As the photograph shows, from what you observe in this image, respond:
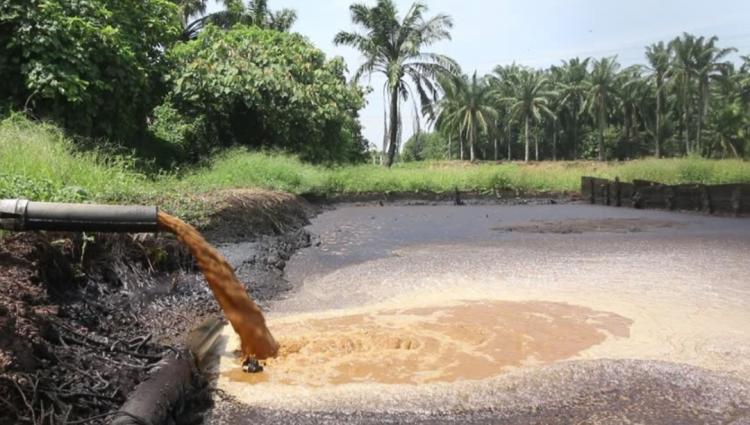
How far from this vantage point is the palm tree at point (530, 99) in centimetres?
5434

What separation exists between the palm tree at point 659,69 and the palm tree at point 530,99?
28.0 feet

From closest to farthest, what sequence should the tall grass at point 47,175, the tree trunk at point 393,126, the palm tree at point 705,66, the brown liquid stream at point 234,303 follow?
the brown liquid stream at point 234,303 → the tall grass at point 47,175 → the tree trunk at point 393,126 → the palm tree at point 705,66

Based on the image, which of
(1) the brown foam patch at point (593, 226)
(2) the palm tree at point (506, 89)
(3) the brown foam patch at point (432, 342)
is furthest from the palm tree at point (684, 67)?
(3) the brown foam patch at point (432, 342)

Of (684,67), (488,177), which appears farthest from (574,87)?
(488,177)

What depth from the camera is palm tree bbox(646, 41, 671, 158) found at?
52000mm

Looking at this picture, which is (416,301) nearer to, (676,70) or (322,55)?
(322,55)

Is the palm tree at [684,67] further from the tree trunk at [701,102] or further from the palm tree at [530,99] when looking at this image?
the palm tree at [530,99]

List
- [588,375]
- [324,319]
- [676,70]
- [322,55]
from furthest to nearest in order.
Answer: [676,70] < [322,55] < [324,319] < [588,375]

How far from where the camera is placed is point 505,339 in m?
5.49

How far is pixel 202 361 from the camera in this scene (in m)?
4.66

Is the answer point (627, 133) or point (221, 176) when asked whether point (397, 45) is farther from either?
point (627, 133)

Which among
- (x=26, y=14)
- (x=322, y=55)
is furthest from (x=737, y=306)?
(x=322, y=55)

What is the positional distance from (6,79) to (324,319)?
32.1 feet

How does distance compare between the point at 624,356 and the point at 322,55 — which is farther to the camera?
the point at 322,55
